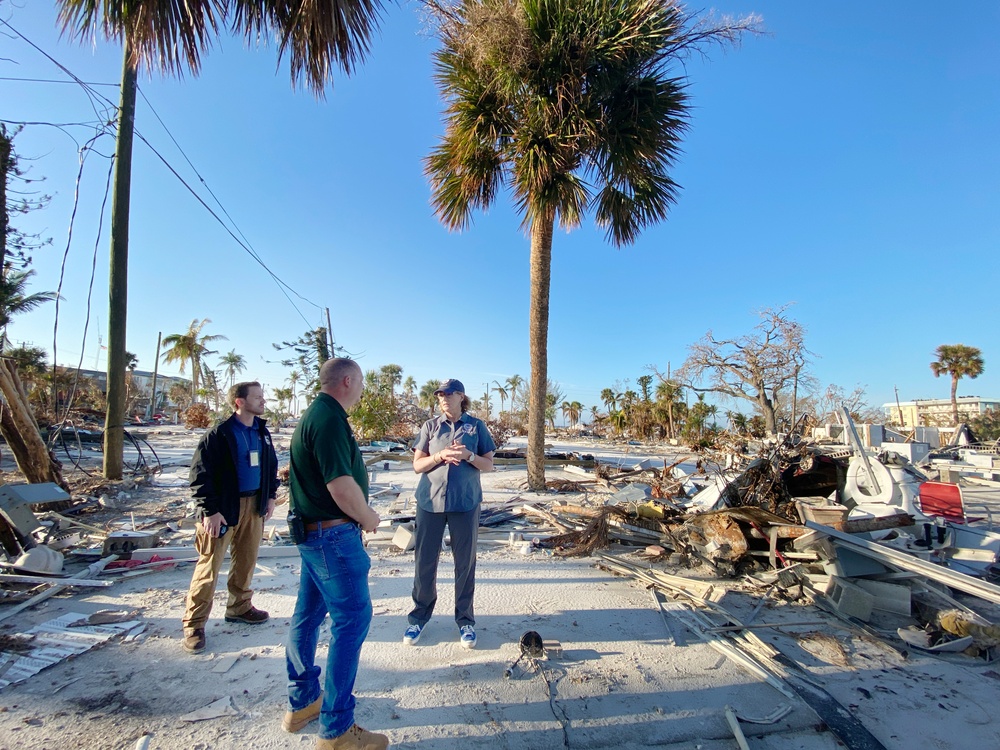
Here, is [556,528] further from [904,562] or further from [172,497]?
[172,497]

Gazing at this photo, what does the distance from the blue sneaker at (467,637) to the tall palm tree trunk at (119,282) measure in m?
7.62

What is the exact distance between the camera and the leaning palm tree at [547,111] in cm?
682

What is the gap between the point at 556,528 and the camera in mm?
5523

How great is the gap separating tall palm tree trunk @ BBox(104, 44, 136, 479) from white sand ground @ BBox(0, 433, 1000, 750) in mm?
5140

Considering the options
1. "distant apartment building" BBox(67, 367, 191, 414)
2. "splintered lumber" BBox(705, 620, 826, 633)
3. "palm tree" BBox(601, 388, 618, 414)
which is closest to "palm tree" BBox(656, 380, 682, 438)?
"palm tree" BBox(601, 388, 618, 414)

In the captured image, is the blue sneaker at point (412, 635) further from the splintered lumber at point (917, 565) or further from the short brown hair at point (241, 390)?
the splintered lumber at point (917, 565)

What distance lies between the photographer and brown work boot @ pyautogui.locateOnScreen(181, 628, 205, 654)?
8.95ft

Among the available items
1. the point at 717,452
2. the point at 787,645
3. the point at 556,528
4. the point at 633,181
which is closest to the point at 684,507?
the point at 717,452

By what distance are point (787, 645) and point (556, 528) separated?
9.33ft

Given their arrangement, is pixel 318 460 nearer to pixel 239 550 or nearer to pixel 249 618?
pixel 239 550

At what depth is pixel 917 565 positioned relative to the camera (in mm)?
2783

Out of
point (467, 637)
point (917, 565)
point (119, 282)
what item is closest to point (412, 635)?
point (467, 637)

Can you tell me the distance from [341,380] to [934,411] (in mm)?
52472

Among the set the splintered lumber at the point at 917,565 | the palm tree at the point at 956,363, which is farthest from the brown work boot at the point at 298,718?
the palm tree at the point at 956,363
